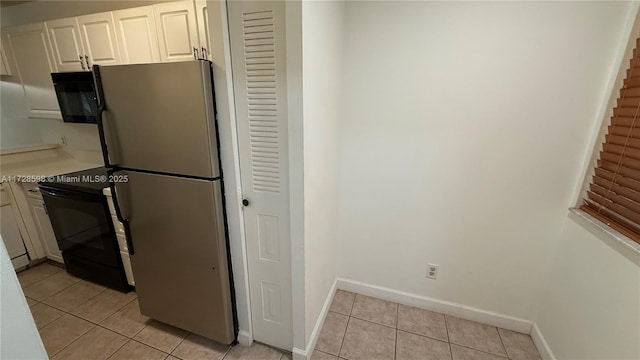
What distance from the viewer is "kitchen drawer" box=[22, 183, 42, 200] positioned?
7.69 feet

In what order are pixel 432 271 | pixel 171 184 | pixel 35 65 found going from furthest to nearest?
pixel 35 65 → pixel 432 271 → pixel 171 184

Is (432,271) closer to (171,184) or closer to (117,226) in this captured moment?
(171,184)

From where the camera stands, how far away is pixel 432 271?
79.0 inches

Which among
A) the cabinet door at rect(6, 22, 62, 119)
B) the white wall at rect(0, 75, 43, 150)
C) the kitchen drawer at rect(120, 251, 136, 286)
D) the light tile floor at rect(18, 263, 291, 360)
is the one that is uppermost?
the cabinet door at rect(6, 22, 62, 119)

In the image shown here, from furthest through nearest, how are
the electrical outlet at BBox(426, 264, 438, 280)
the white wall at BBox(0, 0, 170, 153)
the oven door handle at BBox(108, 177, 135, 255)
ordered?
the white wall at BBox(0, 0, 170, 153) → the electrical outlet at BBox(426, 264, 438, 280) → the oven door handle at BBox(108, 177, 135, 255)

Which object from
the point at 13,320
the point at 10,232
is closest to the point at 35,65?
the point at 10,232

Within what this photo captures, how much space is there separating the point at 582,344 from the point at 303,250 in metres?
1.54

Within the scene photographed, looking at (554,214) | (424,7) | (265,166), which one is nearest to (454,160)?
(554,214)

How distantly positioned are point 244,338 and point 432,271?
1.41 metres

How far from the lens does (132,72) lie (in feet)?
4.47

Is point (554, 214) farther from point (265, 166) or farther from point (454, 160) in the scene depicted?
point (265, 166)

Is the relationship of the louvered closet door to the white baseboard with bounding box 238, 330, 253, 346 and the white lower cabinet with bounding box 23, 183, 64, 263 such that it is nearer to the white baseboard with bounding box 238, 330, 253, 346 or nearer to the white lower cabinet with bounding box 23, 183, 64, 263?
the white baseboard with bounding box 238, 330, 253, 346

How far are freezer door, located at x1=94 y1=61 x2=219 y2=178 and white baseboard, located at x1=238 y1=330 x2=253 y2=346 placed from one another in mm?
1073

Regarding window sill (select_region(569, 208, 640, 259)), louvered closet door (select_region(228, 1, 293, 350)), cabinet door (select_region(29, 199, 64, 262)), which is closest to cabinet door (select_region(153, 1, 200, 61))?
louvered closet door (select_region(228, 1, 293, 350))
